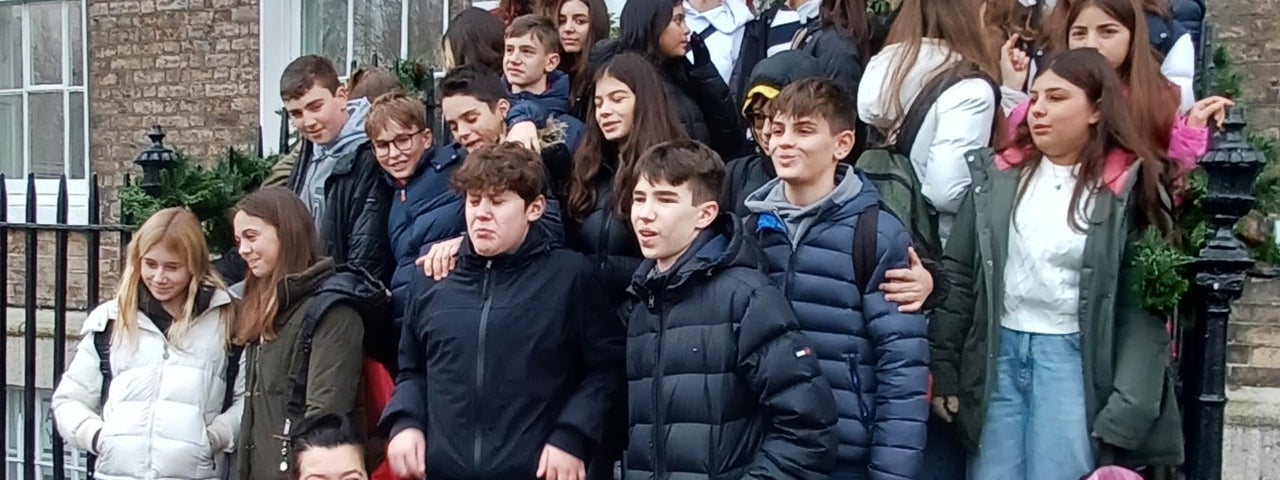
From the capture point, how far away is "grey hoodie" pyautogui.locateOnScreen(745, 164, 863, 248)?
3.24 metres

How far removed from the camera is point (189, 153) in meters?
8.54

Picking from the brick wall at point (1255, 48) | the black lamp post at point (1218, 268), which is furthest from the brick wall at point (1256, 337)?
the black lamp post at point (1218, 268)

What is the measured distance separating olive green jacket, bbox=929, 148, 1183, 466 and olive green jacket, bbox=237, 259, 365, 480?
1.71 m

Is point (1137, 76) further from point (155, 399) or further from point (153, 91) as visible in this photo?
point (153, 91)

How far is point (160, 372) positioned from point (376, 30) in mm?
4831

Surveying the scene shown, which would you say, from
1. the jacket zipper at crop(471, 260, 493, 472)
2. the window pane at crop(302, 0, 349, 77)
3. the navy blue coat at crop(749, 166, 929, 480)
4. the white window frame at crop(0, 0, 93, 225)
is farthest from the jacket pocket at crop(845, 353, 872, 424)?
the white window frame at crop(0, 0, 93, 225)

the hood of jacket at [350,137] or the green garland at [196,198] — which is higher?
the hood of jacket at [350,137]

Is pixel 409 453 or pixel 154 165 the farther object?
pixel 154 165

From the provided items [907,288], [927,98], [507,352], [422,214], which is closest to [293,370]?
[422,214]

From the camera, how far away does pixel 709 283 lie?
312 centimetres

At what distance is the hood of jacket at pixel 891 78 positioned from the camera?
366cm

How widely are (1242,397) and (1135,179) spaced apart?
3354 millimetres

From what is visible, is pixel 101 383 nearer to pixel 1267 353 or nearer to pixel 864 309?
pixel 864 309

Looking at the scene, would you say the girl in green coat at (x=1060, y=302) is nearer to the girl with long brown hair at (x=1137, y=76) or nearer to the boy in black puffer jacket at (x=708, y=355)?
the girl with long brown hair at (x=1137, y=76)
